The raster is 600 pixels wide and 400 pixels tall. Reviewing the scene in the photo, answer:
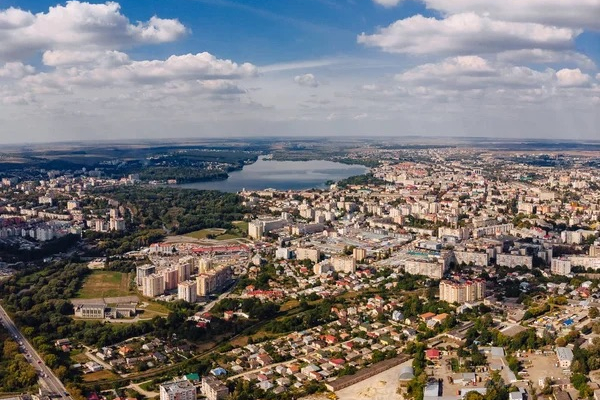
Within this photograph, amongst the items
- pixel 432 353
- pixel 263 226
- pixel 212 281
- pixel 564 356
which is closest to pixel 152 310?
pixel 212 281

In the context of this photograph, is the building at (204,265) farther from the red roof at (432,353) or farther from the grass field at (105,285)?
the red roof at (432,353)

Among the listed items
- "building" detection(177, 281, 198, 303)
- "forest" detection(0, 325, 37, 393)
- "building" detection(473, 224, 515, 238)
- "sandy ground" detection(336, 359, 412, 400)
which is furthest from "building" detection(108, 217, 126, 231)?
"sandy ground" detection(336, 359, 412, 400)

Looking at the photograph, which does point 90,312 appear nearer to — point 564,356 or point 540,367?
point 540,367

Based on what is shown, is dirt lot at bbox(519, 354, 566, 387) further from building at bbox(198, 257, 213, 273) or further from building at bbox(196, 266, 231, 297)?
building at bbox(198, 257, 213, 273)

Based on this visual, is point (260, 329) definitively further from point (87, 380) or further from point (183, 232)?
point (183, 232)

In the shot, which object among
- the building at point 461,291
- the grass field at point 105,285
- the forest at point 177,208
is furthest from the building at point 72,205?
the building at point 461,291
